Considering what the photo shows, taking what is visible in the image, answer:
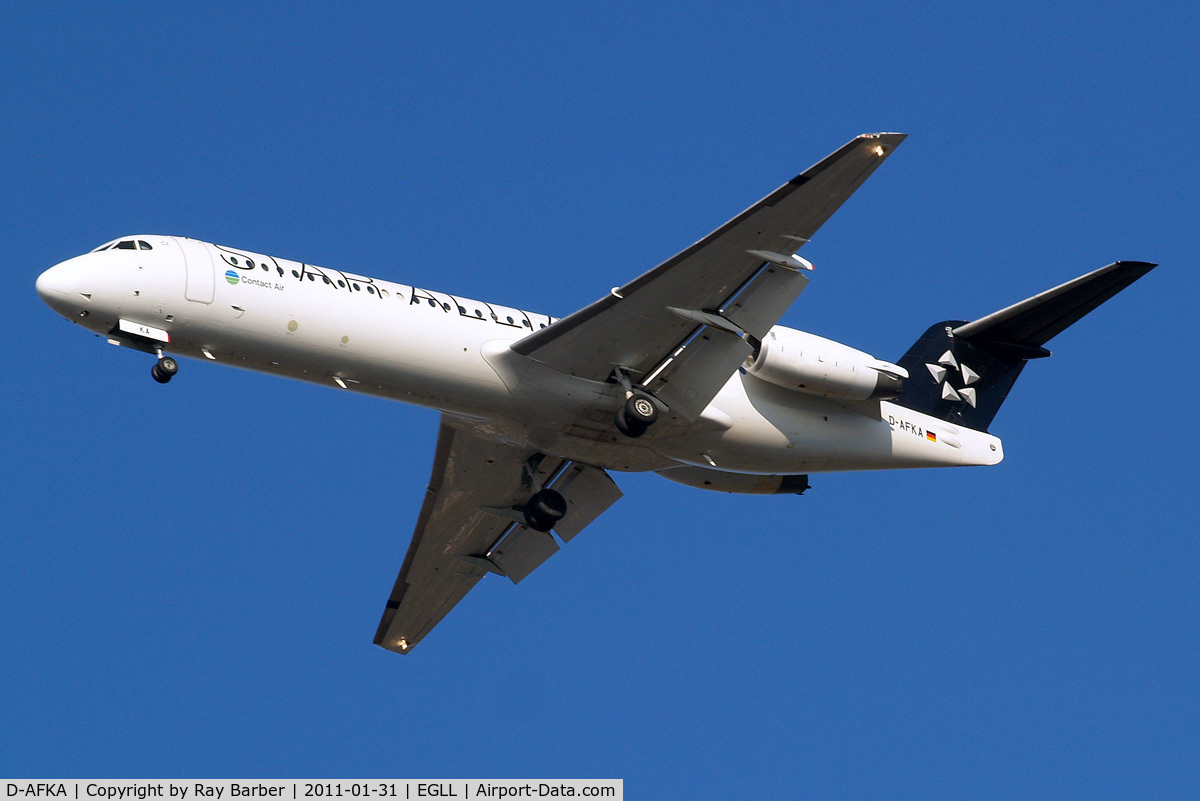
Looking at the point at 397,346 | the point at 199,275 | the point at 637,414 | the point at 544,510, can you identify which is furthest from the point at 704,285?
the point at 199,275

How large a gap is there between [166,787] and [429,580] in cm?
846

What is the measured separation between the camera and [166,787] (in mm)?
19578

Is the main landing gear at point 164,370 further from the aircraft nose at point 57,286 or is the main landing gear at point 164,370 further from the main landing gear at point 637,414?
the main landing gear at point 637,414

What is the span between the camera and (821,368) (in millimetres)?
22797

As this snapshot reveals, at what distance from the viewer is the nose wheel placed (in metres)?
19.6

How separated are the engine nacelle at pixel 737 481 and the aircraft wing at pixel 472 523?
1.34m

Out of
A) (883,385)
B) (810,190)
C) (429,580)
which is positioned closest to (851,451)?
(883,385)

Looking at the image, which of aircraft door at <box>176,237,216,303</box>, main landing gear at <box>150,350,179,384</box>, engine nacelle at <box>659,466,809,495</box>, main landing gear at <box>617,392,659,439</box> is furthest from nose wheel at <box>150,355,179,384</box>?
engine nacelle at <box>659,466,809,495</box>

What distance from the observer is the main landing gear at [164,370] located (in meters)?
19.6

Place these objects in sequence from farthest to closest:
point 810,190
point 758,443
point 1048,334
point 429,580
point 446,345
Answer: point 429,580, point 1048,334, point 758,443, point 446,345, point 810,190

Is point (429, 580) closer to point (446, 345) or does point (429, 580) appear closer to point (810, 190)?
point (446, 345)

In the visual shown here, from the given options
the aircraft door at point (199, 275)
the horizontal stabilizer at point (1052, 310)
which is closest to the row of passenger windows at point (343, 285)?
the aircraft door at point (199, 275)

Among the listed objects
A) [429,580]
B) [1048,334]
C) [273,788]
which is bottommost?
[273,788]
